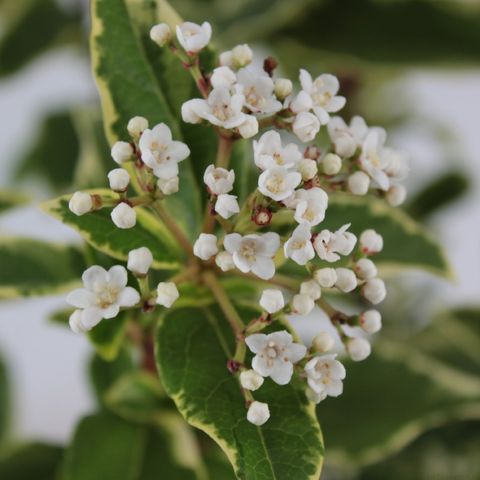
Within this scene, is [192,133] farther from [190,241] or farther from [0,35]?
[0,35]

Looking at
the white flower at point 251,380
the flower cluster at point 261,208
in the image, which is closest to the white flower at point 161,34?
the flower cluster at point 261,208

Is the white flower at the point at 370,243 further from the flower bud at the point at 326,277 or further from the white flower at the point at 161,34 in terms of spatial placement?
the white flower at the point at 161,34

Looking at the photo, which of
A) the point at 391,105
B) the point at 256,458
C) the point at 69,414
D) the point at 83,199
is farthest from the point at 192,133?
the point at 69,414

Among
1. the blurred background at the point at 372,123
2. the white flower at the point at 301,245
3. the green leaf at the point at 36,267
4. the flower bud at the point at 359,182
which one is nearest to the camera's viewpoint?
the white flower at the point at 301,245

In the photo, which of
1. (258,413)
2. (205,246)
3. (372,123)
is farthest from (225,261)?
(372,123)

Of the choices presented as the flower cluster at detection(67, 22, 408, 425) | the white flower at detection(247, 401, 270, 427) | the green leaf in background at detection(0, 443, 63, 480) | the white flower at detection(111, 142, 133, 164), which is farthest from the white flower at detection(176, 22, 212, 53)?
the green leaf in background at detection(0, 443, 63, 480)

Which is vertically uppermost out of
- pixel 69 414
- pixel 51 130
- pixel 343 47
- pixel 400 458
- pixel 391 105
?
pixel 343 47

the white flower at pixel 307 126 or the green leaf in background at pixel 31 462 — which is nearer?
the white flower at pixel 307 126
